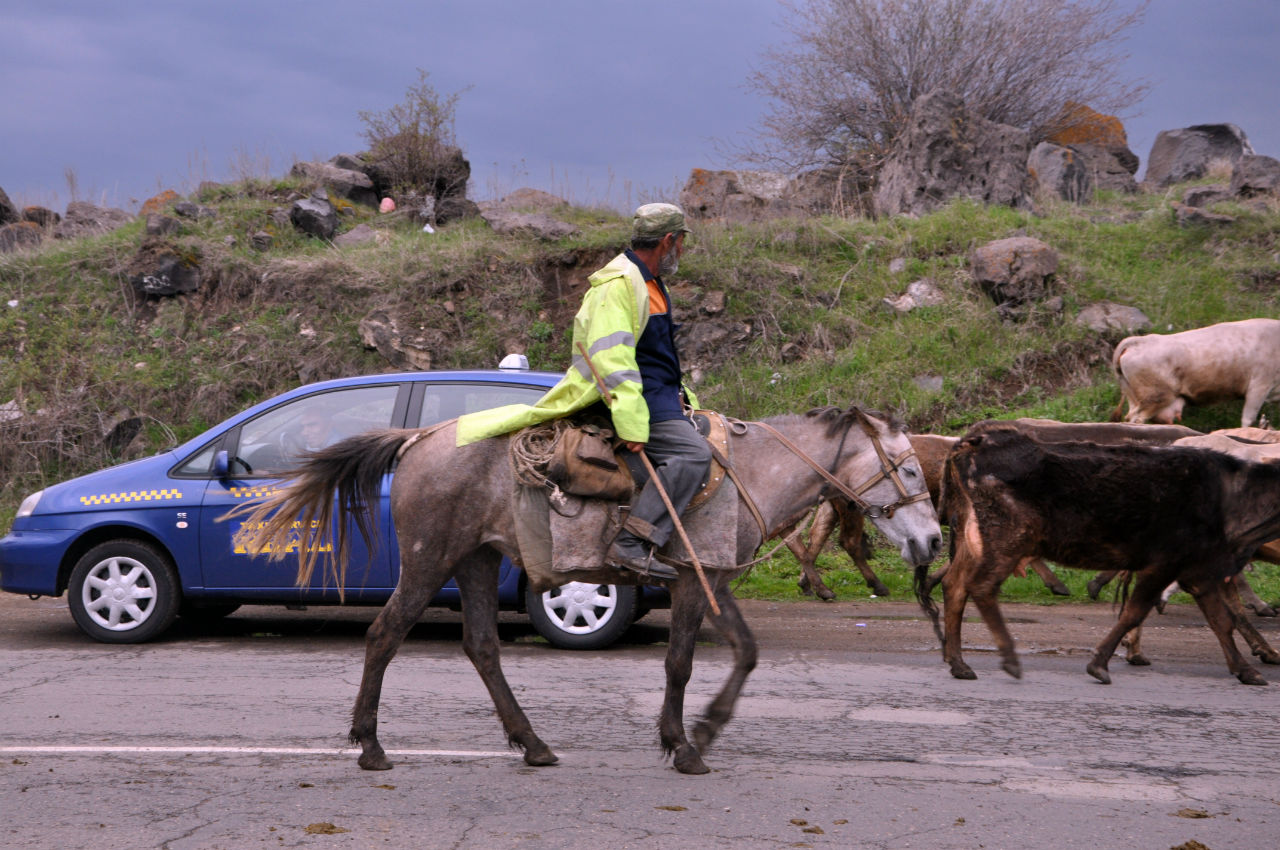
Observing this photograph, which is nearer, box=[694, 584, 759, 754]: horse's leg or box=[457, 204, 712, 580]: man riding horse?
box=[457, 204, 712, 580]: man riding horse

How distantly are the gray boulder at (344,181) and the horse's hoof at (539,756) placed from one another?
697 inches

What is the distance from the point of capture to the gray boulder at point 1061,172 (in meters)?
20.6

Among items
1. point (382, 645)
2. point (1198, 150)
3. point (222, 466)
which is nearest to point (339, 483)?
point (382, 645)

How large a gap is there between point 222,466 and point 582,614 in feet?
9.47

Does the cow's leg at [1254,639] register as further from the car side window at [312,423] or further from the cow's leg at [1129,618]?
A: the car side window at [312,423]

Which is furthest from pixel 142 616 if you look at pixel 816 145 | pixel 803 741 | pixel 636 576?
pixel 816 145

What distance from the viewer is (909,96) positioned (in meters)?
21.8

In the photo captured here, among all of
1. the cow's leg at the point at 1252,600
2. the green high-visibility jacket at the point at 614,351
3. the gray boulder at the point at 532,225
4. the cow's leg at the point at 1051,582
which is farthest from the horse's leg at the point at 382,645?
the gray boulder at the point at 532,225

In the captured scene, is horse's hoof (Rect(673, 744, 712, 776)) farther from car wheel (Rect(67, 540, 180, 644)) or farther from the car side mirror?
car wheel (Rect(67, 540, 180, 644))

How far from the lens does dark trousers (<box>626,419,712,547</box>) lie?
5.26 m

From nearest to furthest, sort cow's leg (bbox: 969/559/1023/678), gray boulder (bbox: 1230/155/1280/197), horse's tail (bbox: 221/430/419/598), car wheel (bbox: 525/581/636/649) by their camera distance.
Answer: horse's tail (bbox: 221/430/419/598), cow's leg (bbox: 969/559/1023/678), car wheel (bbox: 525/581/636/649), gray boulder (bbox: 1230/155/1280/197)

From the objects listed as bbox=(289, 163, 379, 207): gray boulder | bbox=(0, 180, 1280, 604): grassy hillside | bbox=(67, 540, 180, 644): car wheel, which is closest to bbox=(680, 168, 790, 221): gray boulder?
bbox=(0, 180, 1280, 604): grassy hillside

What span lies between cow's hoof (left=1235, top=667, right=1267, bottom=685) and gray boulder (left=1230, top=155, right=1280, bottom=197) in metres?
14.2

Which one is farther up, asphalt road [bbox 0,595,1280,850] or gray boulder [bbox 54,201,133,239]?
gray boulder [bbox 54,201,133,239]
